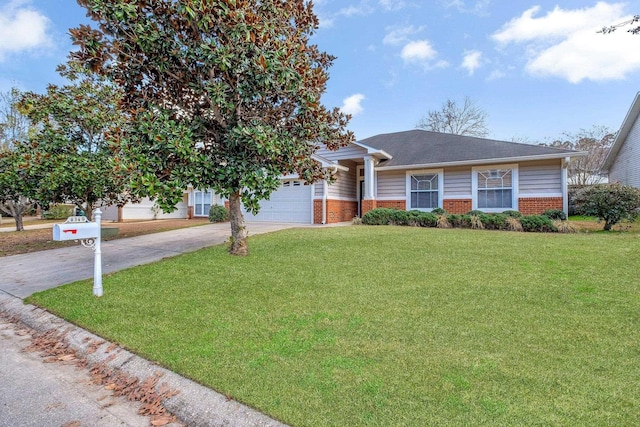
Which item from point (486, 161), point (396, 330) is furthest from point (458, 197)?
point (396, 330)

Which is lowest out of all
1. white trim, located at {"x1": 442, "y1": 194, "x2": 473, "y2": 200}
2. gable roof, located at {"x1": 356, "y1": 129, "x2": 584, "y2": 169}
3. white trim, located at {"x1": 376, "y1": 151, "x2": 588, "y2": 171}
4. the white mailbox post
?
the white mailbox post

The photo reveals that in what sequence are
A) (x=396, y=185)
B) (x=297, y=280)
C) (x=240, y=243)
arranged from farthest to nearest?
(x=396, y=185), (x=240, y=243), (x=297, y=280)

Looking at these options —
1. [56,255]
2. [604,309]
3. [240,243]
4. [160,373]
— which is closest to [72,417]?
[160,373]

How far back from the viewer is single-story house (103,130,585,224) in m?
13.0

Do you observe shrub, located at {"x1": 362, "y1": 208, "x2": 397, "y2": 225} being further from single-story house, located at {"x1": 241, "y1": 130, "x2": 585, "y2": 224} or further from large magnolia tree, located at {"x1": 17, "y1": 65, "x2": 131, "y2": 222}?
large magnolia tree, located at {"x1": 17, "y1": 65, "x2": 131, "y2": 222}

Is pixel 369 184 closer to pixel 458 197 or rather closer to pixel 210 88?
pixel 458 197

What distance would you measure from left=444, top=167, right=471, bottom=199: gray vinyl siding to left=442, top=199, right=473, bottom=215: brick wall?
27 centimetres

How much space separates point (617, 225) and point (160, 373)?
14.9 m

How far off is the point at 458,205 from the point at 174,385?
13.7 m

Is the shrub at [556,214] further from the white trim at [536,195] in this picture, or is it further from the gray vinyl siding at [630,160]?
the gray vinyl siding at [630,160]

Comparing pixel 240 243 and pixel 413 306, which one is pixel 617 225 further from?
pixel 240 243

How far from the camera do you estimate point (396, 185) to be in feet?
51.6

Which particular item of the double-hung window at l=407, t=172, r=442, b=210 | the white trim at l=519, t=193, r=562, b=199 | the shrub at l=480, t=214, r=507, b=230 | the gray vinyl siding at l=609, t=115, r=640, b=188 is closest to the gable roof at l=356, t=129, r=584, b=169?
the double-hung window at l=407, t=172, r=442, b=210

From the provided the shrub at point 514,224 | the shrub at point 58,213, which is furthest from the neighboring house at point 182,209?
the shrub at point 514,224
